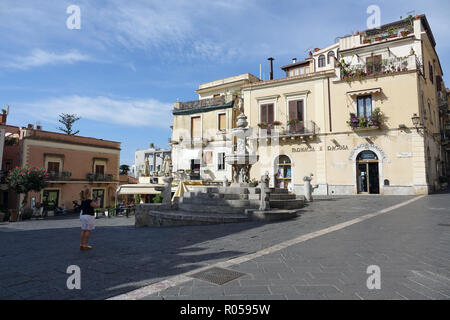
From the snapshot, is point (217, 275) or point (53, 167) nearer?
point (217, 275)

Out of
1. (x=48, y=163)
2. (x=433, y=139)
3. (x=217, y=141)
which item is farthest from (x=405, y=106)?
Result: (x=48, y=163)

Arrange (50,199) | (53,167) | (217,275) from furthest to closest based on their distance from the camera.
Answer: (53,167) → (50,199) → (217,275)

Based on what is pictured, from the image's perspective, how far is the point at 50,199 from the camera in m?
24.7

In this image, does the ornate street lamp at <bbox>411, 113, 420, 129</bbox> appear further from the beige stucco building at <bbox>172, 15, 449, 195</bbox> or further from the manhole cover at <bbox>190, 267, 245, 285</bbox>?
the manhole cover at <bbox>190, 267, 245, 285</bbox>

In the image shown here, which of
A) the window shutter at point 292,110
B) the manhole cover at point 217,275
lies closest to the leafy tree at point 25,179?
the window shutter at point 292,110

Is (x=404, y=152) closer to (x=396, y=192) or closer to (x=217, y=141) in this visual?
(x=396, y=192)

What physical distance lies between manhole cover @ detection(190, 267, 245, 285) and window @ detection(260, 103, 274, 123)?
764 inches

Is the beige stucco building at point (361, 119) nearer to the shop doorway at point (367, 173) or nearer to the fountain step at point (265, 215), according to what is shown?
the shop doorway at point (367, 173)

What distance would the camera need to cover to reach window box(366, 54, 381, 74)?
59.9 feet

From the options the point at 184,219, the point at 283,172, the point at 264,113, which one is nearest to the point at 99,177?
the point at 264,113

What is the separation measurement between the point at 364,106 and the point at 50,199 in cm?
2771

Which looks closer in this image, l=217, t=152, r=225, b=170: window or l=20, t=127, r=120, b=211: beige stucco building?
l=20, t=127, r=120, b=211: beige stucco building

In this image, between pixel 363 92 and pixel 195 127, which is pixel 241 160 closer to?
pixel 363 92

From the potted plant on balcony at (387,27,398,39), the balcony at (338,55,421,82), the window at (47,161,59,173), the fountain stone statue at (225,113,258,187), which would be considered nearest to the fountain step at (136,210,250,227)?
the fountain stone statue at (225,113,258,187)
